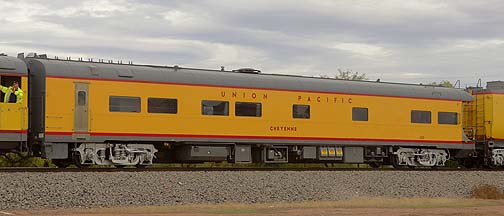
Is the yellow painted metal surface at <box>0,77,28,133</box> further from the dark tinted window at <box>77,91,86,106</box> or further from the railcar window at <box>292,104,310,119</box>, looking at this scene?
the railcar window at <box>292,104,310,119</box>

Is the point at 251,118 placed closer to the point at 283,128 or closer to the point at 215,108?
the point at 283,128

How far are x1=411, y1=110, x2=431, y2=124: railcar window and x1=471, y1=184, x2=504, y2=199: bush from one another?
895 centimetres

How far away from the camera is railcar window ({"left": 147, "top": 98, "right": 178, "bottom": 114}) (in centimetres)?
2761

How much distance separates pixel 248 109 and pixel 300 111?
8.26ft

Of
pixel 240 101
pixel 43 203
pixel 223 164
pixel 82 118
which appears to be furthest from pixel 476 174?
pixel 43 203

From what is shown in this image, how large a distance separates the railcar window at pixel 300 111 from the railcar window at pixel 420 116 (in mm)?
5654

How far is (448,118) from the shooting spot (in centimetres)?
3475

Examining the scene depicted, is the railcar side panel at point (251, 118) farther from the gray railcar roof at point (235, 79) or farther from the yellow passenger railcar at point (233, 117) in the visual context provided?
the gray railcar roof at point (235, 79)

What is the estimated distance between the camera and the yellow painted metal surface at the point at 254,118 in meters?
26.4

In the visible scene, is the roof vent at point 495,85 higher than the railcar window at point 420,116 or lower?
higher

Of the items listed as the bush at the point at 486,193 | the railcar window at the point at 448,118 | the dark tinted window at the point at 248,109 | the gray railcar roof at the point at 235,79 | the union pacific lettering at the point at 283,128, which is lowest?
the bush at the point at 486,193

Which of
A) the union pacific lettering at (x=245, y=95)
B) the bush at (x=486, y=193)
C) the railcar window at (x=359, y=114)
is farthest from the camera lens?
the railcar window at (x=359, y=114)

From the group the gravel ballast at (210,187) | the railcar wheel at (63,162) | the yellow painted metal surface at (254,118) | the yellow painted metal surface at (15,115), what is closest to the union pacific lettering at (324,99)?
the yellow painted metal surface at (254,118)

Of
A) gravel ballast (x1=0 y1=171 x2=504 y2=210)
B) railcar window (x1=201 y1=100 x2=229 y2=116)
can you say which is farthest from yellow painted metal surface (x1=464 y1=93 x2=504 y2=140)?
railcar window (x1=201 y1=100 x2=229 y2=116)
